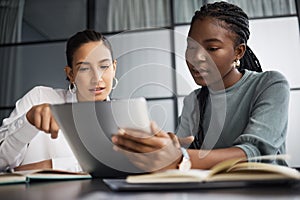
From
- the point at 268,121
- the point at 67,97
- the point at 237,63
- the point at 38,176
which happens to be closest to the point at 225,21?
the point at 237,63

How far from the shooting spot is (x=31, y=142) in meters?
1.26

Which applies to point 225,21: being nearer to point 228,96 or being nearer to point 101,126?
point 228,96

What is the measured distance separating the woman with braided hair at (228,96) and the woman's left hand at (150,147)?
18cm

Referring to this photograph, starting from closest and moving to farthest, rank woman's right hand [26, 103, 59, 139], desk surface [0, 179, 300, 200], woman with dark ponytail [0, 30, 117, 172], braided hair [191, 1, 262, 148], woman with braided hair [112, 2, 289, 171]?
desk surface [0, 179, 300, 200], woman's right hand [26, 103, 59, 139], woman with braided hair [112, 2, 289, 171], woman with dark ponytail [0, 30, 117, 172], braided hair [191, 1, 262, 148]

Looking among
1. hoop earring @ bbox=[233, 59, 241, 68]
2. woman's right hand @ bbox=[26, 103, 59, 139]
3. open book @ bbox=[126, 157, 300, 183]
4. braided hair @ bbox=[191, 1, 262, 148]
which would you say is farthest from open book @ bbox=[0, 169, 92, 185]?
hoop earring @ bbox=[233, 59, 241, 68]

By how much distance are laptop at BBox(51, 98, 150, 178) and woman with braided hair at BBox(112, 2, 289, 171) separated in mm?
203

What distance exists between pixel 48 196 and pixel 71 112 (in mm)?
193

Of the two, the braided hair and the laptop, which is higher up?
the braided hair

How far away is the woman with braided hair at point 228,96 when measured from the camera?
0.86 metres

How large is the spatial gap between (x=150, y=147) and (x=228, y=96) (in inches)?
23.9

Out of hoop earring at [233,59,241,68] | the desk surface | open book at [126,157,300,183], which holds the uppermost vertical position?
hoop earring at [233,59,241,68]

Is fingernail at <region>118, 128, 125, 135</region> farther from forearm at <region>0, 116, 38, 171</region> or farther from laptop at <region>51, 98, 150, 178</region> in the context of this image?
forearm at <region>0, 116, 38, 171</region>

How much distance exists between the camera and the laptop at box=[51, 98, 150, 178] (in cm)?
55

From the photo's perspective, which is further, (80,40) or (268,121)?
(80,40)
